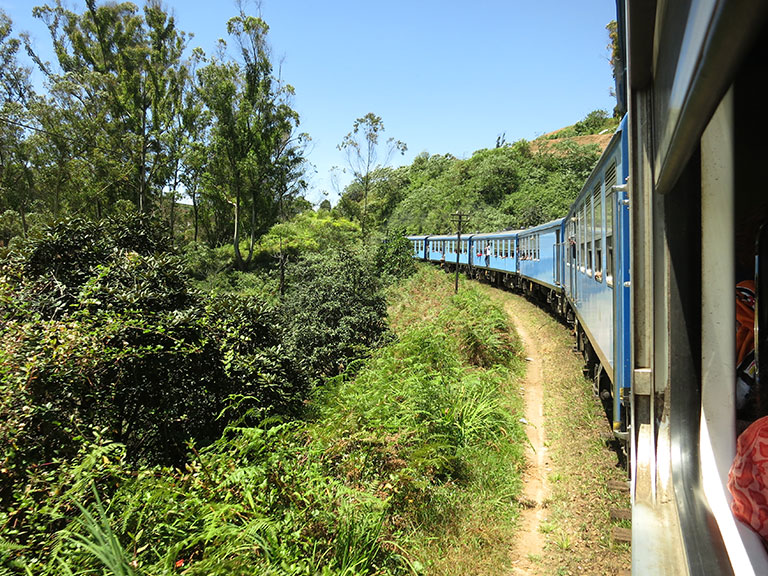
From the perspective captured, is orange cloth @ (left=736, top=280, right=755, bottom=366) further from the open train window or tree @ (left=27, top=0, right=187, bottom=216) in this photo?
tree @ (left=27, top=0, right=187, bottom=216)

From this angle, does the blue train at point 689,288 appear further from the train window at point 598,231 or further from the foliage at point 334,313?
the foliage at point 334,313

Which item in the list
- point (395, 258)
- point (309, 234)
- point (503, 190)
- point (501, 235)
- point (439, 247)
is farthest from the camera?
point (503, 190)

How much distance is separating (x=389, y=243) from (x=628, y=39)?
27.0m

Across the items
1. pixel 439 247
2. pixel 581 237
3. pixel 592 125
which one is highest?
pixel 592 125

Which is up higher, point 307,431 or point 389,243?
point 389,243

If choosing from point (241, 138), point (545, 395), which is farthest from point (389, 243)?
point (545, 395)

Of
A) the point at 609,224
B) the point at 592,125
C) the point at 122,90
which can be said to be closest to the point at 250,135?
the point at 122,90

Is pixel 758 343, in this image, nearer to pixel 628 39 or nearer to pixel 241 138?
pixel 628 39

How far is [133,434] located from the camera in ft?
19.7

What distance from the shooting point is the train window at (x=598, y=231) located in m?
5.76

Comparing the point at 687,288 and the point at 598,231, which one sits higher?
the point at 598,231

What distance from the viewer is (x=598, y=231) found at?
19.8ft

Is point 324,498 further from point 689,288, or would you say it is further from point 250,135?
point 250,135

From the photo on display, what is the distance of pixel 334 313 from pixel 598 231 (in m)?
7.48
